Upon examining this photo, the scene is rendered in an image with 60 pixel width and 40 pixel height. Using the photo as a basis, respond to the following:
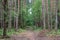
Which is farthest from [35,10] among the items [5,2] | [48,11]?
[5,2]

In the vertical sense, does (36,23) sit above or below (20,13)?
below

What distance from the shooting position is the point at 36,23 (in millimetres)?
38188

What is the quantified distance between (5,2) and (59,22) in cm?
1791

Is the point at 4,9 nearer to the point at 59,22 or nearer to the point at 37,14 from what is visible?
the point at 59,22

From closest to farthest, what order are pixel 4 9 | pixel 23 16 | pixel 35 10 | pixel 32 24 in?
pixel 4 9 → pixel 23 16 → pixel 35 10 → pixel 32 24

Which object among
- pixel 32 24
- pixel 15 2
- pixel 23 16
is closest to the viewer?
pixel 15 2

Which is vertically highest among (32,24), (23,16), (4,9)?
(4,9)

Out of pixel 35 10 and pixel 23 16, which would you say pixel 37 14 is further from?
pixel 23 16

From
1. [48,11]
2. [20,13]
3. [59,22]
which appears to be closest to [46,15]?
[48,11]

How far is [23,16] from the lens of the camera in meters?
33.1

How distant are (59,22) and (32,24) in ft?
33.2

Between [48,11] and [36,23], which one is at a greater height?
[48,11]

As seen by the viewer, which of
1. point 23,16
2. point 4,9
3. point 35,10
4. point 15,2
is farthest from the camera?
point 35,10

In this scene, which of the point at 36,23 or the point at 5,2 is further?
the point at 36,23
